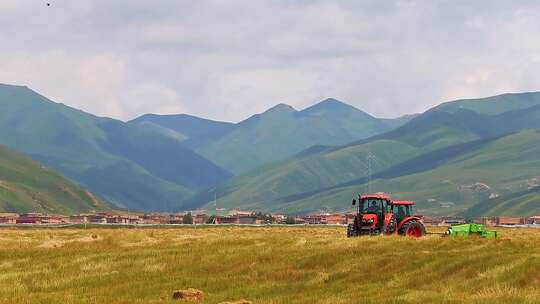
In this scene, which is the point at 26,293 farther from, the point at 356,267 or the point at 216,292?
the point at 356,267

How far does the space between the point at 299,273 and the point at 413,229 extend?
2007 centimetres

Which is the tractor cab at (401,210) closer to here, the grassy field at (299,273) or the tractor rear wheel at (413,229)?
the tractor rear wheel at (413,229)

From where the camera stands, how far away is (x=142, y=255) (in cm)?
4888

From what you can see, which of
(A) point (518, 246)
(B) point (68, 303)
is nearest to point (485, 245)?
(A) point (518, 246)

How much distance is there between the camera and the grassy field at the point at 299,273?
108 ft

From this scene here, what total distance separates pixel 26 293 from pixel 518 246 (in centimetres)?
2329

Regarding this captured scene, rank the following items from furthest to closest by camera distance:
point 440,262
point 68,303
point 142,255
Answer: point 142,255 < point 440,262 < point 68,303

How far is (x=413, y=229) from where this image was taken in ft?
190

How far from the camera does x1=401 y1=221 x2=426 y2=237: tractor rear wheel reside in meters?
57.3

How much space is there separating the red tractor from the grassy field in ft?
23.3

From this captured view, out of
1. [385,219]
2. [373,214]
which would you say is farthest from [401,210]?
[373,214]

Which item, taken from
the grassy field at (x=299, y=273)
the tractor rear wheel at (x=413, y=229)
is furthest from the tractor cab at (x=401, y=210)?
the grassy field at (x=299, y=273)

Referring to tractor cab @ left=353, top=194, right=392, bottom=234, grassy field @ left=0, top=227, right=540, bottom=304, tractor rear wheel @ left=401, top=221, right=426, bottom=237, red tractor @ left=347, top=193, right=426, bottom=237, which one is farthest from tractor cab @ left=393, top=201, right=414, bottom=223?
grassy field @ left=0, top=227, right=540, bottom=304

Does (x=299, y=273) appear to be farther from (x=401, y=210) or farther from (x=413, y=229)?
(x=401, y=210)
